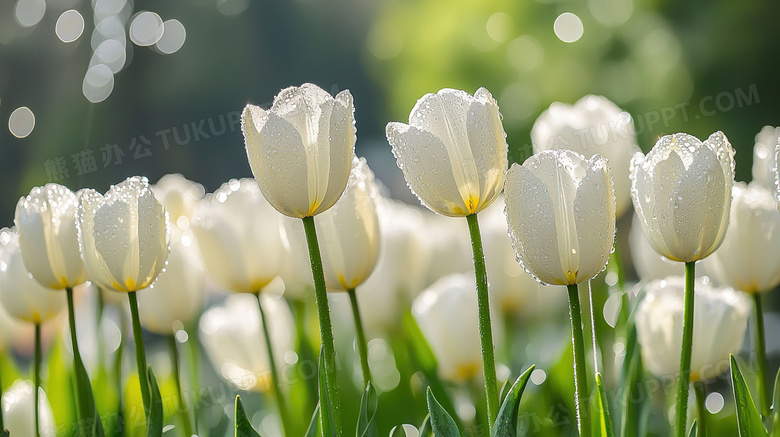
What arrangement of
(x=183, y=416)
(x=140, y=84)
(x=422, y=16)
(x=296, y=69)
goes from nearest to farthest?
(x=183, y=416) → (x=422, y=16) → (x=140, y=84) → (x=296, y=69)

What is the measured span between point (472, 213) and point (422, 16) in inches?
124

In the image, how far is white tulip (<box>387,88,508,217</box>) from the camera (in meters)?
0.42

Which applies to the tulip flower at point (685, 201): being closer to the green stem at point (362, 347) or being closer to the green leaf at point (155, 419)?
the green stem at point (362, 347)

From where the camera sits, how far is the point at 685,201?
404mm

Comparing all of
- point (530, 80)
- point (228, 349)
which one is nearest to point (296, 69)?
point (530, 80)

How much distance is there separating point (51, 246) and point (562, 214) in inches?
13.7

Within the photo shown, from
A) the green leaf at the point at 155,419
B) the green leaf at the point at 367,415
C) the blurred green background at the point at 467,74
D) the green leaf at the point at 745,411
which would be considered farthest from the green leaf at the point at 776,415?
the blurred green background at the point at 467,74

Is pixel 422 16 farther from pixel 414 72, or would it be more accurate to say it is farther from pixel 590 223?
pixel 590 223

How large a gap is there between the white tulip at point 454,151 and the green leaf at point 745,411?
6.6 inches

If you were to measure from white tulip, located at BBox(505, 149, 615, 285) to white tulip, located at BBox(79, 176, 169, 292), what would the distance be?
0.22m

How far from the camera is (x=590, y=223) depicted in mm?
393

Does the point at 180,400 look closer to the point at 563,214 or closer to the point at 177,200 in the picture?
the point at 177,200

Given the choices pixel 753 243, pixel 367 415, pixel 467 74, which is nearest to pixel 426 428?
pixel 367 415

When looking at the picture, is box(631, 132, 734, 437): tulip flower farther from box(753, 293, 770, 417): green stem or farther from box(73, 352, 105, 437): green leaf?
box(73, 352, 105, 437): green leaf
